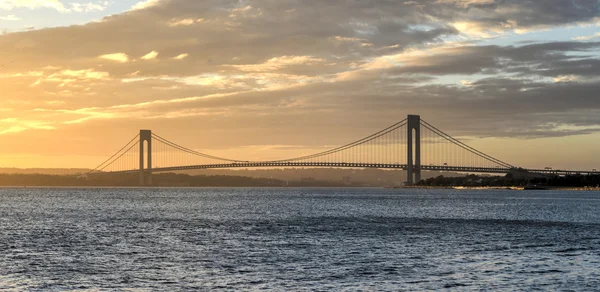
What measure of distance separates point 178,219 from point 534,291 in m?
35.9

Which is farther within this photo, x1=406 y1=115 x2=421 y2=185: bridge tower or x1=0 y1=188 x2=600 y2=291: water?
x1=406 y1=115 x2=421 y2=185: bridge tower

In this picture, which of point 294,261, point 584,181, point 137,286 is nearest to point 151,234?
point 294,261

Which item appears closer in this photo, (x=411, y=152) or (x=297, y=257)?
(x=297, y=257)

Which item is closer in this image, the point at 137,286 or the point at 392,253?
the point at 137,286

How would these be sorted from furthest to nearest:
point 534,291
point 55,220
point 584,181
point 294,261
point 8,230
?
1. point 584,181
2. point 55,220
3. point 8,230
4. point 294,261
5. point 534,291

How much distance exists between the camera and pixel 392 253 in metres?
30.8

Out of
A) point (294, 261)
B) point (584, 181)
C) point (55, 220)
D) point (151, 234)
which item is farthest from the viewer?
point (584, 181)

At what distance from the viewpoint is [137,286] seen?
21.9 m

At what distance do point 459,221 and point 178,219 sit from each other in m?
19.8

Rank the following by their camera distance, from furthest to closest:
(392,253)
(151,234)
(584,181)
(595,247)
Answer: (584,181)
(151,234)
(595,247)
(392,253)

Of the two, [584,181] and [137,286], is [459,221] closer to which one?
[137,286]

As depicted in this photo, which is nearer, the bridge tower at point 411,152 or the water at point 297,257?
the water at point 297,257

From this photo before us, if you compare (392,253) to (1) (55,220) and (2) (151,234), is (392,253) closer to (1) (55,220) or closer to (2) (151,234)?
(2) (151,234)

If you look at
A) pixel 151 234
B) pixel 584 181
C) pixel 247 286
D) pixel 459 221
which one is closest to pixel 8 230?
pixel 151 234
